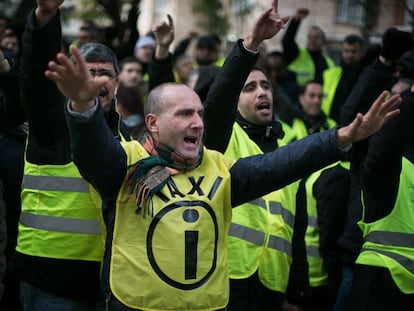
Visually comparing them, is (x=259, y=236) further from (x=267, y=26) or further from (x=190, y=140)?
(x=267, y=26)

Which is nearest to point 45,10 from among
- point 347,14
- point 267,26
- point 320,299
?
point 267,26

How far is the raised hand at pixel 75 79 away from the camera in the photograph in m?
2.63

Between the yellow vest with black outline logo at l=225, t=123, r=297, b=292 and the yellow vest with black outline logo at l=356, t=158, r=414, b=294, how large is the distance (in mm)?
534

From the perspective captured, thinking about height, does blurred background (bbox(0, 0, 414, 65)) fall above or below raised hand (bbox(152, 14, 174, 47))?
below

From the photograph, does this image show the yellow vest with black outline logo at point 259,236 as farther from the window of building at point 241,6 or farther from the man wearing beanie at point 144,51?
the window of building at point 241,6

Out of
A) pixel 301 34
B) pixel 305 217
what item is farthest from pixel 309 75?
pixel 301 34

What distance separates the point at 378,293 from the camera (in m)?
4.06

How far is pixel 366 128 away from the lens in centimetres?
295

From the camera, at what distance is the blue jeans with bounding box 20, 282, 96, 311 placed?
140 inches

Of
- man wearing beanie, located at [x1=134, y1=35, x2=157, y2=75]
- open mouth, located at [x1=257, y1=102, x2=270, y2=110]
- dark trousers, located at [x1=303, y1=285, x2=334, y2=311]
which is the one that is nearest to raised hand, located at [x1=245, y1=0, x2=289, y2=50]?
open mouth, located at [x1=257, y1=102, x2=270, y2=110]

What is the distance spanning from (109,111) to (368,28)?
241 inches

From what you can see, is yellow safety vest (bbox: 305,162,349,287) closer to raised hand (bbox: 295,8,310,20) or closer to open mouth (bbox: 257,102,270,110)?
open mouth (bbox: 257,102,270,110)

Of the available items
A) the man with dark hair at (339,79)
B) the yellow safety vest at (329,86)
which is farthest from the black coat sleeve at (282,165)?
the yellow safety vest at (329,86)

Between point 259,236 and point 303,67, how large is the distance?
5.81 meters
